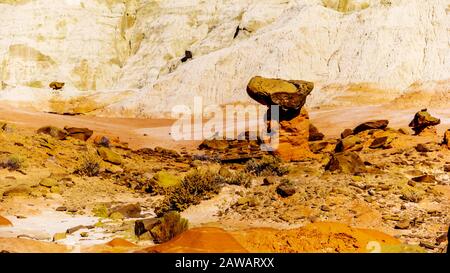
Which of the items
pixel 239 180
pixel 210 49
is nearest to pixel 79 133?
pixel 239 180

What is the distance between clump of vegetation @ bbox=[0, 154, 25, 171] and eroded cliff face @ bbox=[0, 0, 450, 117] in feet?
80.2

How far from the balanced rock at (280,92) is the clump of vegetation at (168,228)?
26.0ft

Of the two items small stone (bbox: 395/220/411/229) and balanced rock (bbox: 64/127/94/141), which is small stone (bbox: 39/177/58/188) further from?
balanced rock (bbox: 64/127/94/141)

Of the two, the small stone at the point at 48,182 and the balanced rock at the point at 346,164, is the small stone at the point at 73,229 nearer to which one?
the small stone at the point at 48,182

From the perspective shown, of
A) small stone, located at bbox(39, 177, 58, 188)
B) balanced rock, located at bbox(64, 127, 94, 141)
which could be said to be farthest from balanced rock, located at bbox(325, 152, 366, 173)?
balanced rock, located at bbox(64, 127, 94, 141)

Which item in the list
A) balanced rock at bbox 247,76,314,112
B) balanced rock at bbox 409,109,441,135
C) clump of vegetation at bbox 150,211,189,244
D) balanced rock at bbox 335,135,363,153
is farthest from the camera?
balanced rock at bbox 409,109,441,135

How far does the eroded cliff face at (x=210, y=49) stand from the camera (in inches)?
1437

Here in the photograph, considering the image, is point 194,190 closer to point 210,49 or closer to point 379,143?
point 379,143

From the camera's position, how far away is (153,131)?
2856 cm

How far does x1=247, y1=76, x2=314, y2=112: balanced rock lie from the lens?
603 inches
